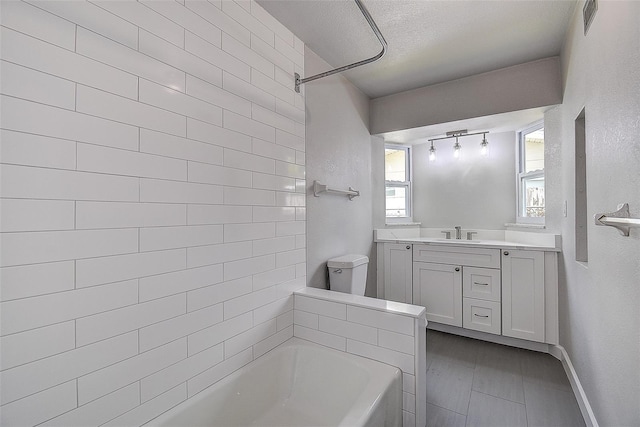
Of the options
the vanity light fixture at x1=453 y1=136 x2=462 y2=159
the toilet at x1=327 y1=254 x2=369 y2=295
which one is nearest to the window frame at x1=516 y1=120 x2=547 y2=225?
the vanity light fixture at x1=453 y1=136 x2=462 y2=159

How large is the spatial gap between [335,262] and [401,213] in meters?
1.62

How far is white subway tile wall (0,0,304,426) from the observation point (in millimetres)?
811

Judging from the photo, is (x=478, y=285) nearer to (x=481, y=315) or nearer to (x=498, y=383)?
(x=481, y=315)

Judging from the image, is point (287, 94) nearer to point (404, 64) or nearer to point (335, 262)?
point (404, 64)

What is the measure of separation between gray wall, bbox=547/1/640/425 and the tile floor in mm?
237

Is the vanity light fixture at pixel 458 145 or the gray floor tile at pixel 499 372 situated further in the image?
the vanity light fixture at pixel 458 145

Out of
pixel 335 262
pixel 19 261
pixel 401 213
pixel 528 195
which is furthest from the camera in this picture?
pixel 401 213

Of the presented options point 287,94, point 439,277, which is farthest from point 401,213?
point 287,94

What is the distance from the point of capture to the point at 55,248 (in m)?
0.86

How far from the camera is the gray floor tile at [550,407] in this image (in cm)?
158

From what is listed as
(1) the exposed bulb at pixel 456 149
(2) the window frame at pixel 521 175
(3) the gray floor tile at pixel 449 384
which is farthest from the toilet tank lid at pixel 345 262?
(2) the window frame at pixel 521 175

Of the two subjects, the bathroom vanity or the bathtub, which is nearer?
the bathtub

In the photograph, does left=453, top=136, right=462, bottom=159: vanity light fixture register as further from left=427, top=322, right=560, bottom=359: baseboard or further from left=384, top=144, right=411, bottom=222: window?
left=427, top=322, right=560, bottom=359: baseboard

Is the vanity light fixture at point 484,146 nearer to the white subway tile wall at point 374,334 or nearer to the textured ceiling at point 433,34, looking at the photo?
the textured ceiling at point 433,34
